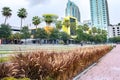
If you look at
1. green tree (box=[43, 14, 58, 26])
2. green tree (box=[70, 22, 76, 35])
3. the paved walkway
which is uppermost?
green tree (box=[43, 14, 58, 26])

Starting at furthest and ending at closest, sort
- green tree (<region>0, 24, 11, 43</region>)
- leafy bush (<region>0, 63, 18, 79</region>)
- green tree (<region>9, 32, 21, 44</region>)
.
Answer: green tree (<region>9, 32, 21, 44</region>)
green tree (<region>0, 24, 11, 43</region>)
leafy bush (<region>0, 63, 18, 79</region>)

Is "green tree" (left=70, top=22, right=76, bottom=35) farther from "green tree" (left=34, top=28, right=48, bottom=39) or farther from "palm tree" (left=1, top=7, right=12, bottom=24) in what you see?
"palm tree" (left=1, top=7, right=12, bottom=24)

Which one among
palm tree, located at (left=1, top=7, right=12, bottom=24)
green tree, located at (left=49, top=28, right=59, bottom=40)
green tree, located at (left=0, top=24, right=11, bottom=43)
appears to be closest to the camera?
green tree, located at (left=0, top=24, right=11, bottom=43)

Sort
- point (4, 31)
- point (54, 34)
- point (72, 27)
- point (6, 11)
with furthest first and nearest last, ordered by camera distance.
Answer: point (72, 27) → point (54, 34) → point (6, 11) → point (4, 31)

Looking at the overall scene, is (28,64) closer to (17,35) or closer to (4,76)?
(4,76)

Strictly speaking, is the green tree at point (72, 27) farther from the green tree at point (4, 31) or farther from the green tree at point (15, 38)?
the green tree at point (4, 31)

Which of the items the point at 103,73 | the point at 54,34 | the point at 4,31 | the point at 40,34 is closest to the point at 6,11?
the point at 4,31

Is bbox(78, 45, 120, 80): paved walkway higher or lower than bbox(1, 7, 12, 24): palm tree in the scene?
lower

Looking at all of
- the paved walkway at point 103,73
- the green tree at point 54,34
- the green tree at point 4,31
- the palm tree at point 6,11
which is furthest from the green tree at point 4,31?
the paved walkway at point 103,73

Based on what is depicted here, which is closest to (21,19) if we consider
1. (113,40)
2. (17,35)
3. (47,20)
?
(17,35)

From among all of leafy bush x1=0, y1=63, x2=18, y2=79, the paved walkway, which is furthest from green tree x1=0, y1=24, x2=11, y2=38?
leafy bush x1=0, y1=63, x2=18, y2=79

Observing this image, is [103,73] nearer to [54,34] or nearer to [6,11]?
[6,11]

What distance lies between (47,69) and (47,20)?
93.7 meters

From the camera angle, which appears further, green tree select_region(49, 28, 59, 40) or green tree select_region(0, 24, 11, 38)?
green tree select_region(49, 28, 59, 40)
